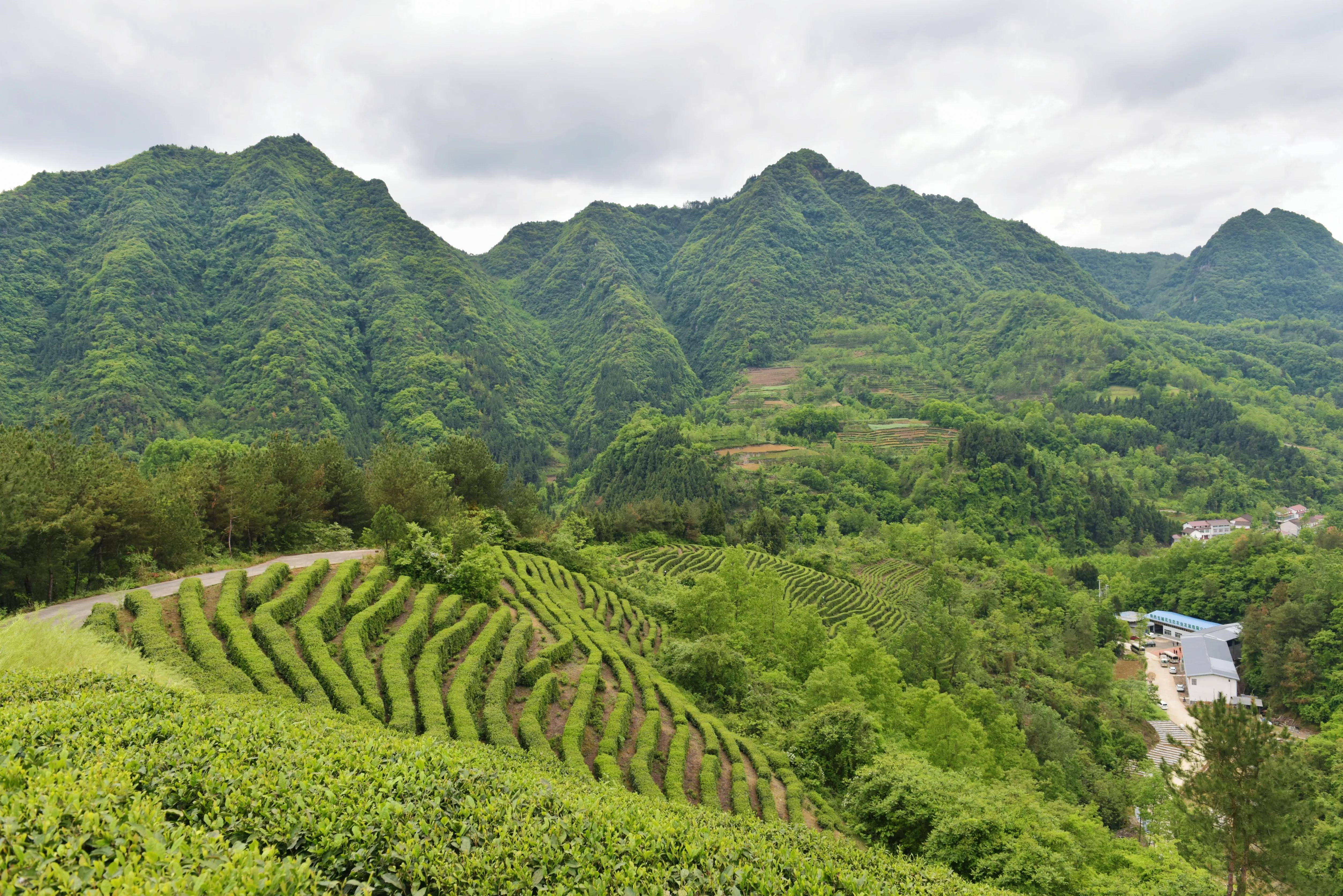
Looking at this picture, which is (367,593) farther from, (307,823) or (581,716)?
(307,823)

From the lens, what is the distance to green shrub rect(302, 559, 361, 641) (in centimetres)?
1597

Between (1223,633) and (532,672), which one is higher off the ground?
(532,672)

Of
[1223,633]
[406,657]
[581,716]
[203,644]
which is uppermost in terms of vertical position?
[203,644]

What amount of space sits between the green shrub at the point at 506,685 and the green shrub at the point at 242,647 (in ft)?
13.3

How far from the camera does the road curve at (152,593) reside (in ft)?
47.9

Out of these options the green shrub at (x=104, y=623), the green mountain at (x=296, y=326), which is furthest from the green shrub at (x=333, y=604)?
the green mountain at (x=296, y=326)

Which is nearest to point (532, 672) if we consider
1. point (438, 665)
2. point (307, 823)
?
point (438, 665)

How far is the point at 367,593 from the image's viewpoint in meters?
18.0

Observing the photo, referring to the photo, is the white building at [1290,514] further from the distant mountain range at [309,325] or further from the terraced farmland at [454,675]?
the terraced farmland at [454,675]

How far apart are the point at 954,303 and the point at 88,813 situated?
221584 millimetres

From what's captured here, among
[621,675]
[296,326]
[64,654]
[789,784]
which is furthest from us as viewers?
[296,326]

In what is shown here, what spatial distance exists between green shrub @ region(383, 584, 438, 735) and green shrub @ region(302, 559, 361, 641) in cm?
140

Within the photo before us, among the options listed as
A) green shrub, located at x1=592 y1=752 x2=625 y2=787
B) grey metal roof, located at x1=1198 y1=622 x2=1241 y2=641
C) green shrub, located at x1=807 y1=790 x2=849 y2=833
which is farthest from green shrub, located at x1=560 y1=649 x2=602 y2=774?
grey metal roof, located at x1=1198 y1=622 x2=1241 y2=641

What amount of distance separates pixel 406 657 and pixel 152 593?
732 centimetres
